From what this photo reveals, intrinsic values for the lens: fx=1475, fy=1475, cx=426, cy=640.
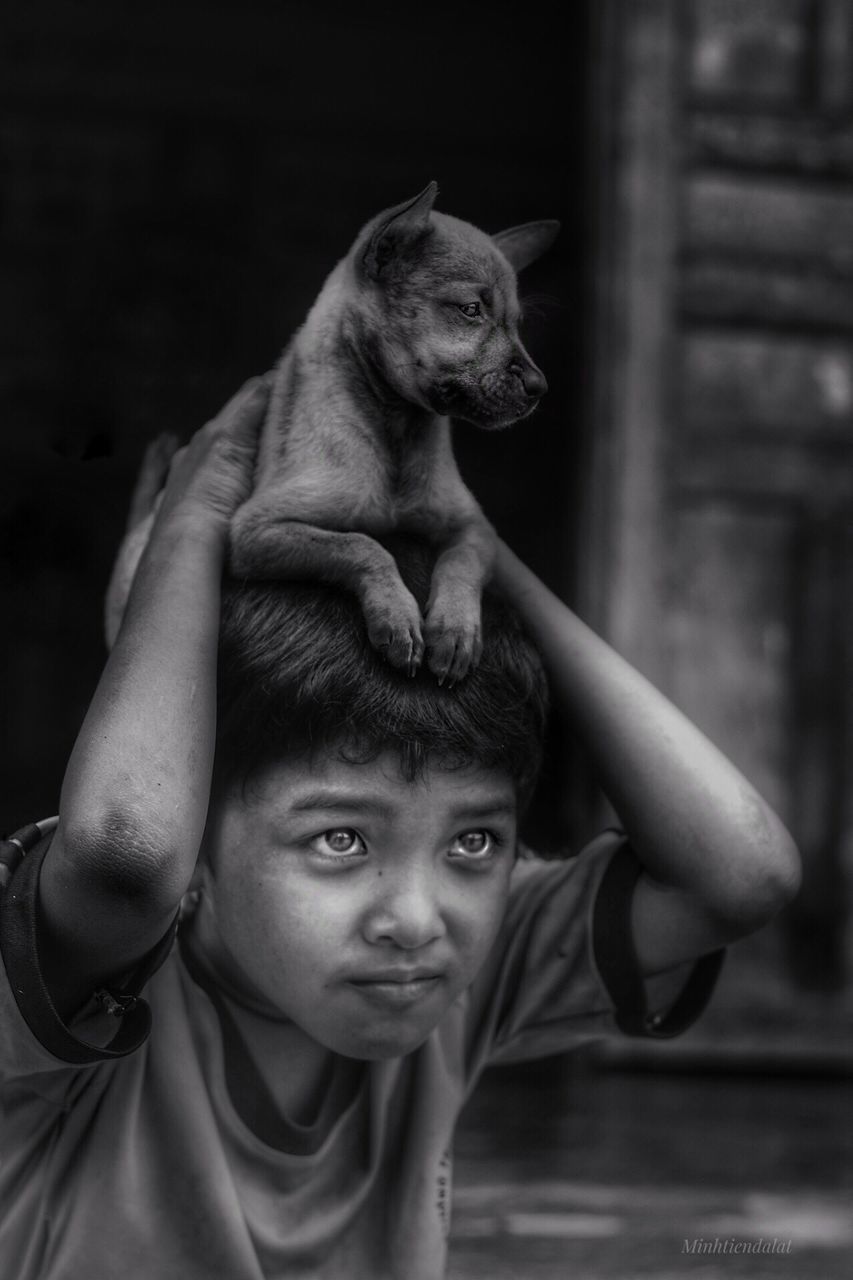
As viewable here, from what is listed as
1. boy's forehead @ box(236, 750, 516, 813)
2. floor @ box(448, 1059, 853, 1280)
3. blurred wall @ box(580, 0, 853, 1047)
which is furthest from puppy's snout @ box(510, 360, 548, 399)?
blurred wall @ box(580, 0, 853, 1047)

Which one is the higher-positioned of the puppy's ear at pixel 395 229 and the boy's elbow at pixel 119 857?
the puppy's ear at pixel 395 229

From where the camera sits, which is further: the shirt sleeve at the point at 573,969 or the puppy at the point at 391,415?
the shirt sleeve at the point at 573,969

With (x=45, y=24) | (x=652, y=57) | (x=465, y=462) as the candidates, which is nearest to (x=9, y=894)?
(x=465, y=462)

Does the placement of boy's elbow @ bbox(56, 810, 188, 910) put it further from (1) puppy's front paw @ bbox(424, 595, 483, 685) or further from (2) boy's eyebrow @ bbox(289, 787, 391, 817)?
(1) puppy's front paw @ bbox(424, 595, 483, 685)

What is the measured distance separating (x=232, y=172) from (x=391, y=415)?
390cm

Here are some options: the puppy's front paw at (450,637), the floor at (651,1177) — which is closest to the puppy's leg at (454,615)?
the puppy's front paw at (450,637)

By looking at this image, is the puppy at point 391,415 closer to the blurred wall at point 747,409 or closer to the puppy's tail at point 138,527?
the puppy's tail at point 138,527

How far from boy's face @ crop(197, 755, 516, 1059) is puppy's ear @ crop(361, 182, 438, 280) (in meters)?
0.44

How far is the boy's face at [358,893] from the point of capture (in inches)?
50.1

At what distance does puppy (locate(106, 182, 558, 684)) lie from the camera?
127 cm

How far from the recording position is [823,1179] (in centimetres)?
276

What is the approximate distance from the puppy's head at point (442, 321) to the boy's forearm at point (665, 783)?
8.1 inches

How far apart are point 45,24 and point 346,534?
13.3ft

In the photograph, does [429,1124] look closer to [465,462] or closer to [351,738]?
[351,738]
